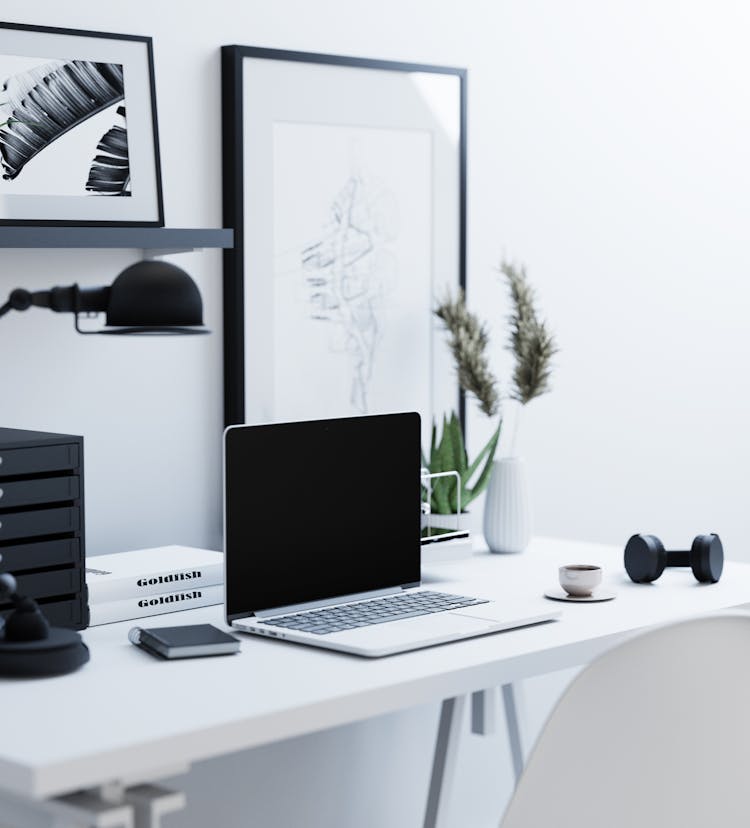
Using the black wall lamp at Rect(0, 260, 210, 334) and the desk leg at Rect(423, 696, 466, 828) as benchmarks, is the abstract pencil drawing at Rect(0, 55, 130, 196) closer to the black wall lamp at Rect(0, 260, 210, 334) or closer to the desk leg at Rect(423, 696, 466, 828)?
the black wall lamp at Rect(0, 260, 210, 334)

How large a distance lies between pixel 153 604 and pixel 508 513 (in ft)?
2.27

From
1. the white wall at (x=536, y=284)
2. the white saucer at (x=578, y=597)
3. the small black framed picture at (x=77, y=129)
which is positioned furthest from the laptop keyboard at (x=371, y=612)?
the small black framed picture at (x=77, y=129)

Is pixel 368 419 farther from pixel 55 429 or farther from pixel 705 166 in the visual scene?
pixel 705 166

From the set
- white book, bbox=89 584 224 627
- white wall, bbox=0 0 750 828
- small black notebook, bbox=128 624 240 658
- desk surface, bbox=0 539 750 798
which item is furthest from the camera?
white wall, bbox=0 0 750 828

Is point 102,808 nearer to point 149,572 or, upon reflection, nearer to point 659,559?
point 149,572

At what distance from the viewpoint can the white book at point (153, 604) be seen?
1947 mm

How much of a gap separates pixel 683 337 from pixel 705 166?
0.37 meters

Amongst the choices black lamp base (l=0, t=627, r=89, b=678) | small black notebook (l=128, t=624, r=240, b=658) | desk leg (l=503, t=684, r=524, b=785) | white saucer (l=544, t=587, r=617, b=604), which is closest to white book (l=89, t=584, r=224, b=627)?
small black notebook (l=128, t=624, r=240, b=658)

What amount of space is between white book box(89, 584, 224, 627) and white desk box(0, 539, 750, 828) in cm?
2

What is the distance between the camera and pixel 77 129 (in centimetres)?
216

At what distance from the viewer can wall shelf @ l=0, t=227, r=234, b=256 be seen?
1.99 metres

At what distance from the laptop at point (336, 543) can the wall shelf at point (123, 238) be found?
0.38 metres

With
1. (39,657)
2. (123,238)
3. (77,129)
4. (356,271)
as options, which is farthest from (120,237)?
(39,657)

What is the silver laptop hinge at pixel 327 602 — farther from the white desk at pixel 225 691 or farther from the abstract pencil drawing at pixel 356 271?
the abstract pencil drawing at pixel 356 271
